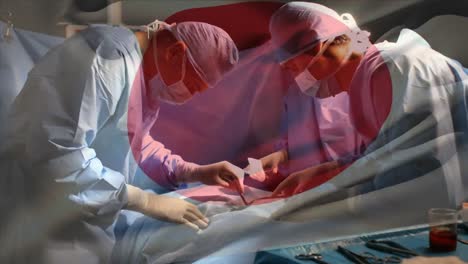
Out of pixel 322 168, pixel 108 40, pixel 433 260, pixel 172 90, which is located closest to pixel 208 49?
pixel 172 90

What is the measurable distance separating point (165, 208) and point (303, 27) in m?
0.61

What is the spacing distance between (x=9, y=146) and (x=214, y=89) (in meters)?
0.51

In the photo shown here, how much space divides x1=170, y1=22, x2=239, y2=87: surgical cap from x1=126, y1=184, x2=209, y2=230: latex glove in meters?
0.32

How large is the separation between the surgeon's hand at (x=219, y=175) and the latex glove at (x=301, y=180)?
0.12m

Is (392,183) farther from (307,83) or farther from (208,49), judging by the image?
(208,49)

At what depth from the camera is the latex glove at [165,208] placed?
1334 millimetres

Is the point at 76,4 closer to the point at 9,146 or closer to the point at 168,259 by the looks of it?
the point at 9,146

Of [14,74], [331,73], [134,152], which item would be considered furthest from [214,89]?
[14,74]

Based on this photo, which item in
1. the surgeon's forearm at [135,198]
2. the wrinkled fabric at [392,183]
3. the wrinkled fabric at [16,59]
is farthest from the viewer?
the wrinkled fabric at [392,183]

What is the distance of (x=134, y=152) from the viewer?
132cm

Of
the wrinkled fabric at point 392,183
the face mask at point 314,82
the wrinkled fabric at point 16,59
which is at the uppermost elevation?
the wrinkled fabric at point 16,59

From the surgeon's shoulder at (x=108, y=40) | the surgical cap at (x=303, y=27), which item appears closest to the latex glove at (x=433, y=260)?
the surgical cap at (x=303, y=27)

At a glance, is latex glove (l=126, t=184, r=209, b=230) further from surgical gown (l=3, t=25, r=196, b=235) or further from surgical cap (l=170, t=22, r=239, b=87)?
surgical cap (l=170, t=22, r=239, b=87)

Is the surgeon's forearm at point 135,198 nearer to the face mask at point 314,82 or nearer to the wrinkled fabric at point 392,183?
the wrinkled fabric at point 392,183
